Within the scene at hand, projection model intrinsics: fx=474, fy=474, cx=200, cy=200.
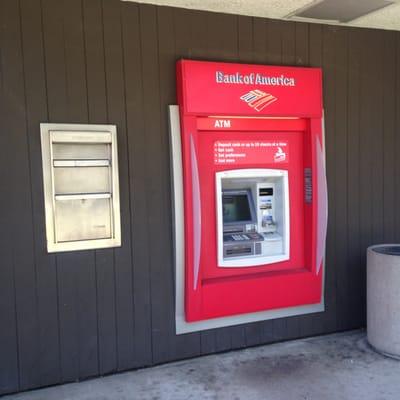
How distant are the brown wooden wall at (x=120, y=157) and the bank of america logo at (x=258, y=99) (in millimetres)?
313

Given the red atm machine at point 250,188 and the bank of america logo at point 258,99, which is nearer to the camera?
the red atm machine at point 250,188

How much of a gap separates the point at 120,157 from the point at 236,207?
3.33 ft

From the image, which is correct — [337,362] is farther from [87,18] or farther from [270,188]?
[87,18]

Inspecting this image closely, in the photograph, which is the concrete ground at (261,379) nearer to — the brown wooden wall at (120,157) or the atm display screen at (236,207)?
the brown wooden wall at (120,157)

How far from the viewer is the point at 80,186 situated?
11.0ft

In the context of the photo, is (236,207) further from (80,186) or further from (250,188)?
(80,186)

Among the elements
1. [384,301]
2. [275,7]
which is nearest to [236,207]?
[384,301]

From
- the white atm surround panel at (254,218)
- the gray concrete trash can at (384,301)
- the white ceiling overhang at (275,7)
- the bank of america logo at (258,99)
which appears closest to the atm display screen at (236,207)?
the white atm surround panel at (254,218)

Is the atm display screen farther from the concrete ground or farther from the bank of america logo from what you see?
the concrete ground

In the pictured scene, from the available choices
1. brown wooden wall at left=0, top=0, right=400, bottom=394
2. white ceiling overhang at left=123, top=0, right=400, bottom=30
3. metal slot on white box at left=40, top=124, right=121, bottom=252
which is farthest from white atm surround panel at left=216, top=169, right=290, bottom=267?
white ceiling overhang at left=123, top=0, right=400, bottom=30

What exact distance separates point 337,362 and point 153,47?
2.83 meters

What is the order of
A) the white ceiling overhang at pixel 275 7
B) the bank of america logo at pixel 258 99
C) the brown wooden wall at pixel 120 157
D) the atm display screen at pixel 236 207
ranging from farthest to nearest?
the atm display screen at pixel 236 207 → the bank of america logo at pixel 258 99 → the white ceiling overhang at pixel 275 7 → the brown wooden wall at pixel 120 157

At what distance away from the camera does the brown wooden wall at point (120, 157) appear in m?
3.22

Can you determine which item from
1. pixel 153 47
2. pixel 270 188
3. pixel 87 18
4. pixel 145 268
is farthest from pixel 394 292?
pixel 87 18
